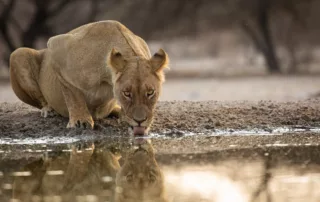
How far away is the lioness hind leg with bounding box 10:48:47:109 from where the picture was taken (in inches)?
272

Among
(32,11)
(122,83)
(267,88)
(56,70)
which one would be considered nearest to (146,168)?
(122,83)

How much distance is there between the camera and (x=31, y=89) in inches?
273

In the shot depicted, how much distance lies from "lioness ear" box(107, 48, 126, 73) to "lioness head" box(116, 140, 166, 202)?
0.64 m

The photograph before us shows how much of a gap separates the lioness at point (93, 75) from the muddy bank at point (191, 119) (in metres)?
0.14

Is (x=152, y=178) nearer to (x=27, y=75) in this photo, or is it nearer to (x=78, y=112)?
(x=78, y=112)

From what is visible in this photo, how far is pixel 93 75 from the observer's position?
600 centimetres

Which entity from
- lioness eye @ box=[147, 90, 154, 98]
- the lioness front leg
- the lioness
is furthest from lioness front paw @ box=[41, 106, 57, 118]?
lioness eye @ box=[147, 90, 154, 98]

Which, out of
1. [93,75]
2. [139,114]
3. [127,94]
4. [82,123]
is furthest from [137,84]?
[82,123]

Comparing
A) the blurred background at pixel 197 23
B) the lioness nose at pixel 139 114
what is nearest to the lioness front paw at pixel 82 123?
the lioness nose at pixel 139 114

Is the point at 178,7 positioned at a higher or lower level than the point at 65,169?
higher

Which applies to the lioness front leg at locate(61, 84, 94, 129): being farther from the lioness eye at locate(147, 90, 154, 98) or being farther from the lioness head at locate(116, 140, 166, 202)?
the lioness eye at locate(147, 90, 154, 98)

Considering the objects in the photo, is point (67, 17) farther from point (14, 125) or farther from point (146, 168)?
point (146, 168)

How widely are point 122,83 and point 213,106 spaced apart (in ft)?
6.75

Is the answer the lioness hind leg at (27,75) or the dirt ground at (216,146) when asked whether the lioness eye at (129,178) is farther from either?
the lioness hind leg at (27,75)
